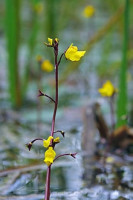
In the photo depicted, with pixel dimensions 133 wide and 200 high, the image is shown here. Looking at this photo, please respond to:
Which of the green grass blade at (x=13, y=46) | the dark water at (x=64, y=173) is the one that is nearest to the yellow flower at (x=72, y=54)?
the dark water at (x=64, y=173)

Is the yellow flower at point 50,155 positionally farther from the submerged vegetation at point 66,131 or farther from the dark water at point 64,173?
the dark water at point 64,173

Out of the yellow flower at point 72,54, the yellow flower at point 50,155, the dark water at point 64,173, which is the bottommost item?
the dark water at point 64,173

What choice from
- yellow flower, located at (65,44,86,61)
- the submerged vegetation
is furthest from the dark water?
yellow flower, located at (65,44,86,61)

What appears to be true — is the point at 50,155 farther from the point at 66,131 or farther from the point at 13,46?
the point at 13,46

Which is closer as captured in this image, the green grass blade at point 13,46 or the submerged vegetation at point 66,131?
the submerged vegetation at point 66,131

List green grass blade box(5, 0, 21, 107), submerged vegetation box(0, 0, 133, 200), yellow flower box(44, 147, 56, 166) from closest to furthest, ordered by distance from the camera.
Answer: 1. yellow flower box(44, 147, 56, 166)
2. submerged vegetation box(0, 0, 133, 200)
3. green grass blade box(5, 0, 21, 107)

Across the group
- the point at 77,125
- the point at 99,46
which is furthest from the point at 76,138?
the point at 99,46

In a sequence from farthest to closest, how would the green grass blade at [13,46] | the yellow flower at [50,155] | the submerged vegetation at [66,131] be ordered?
the green grass blade at [13,46] → the submerged vegetation at [66,131] → the yellow flower at [50,155]

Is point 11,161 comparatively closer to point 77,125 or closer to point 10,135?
point 10,135

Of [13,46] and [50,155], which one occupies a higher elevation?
[13,46]

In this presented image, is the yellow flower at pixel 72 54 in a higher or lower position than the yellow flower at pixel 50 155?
higher

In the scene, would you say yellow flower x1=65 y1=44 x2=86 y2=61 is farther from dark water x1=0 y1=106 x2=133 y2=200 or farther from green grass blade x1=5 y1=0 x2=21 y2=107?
green grass blade x1=5 y1=0 x2=21 y2=107

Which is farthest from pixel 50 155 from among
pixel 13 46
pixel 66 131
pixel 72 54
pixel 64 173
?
pixel 13 46

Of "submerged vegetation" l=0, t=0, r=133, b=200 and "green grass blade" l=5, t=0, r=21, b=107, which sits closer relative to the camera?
"submerged vegetation" l=0, t=0, r=133, b=200
